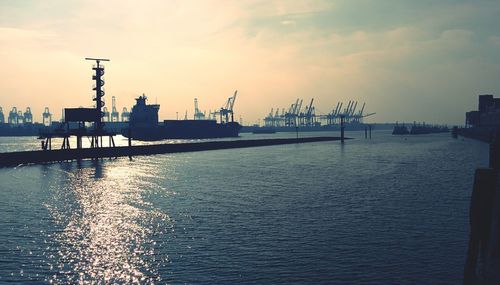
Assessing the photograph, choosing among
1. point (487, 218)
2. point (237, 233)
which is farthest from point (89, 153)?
point (487, 218)

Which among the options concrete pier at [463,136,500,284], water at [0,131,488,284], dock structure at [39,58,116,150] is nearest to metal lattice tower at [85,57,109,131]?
dock structure at [39,58,116,150]

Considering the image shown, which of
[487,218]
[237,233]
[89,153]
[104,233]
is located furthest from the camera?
[89,153]

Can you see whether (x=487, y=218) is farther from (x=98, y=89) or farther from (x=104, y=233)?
(x=98, y=89)

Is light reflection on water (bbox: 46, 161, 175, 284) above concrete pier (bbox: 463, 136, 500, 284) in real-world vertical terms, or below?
below

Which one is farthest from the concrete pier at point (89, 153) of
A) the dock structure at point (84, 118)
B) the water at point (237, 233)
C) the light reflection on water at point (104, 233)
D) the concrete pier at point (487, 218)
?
the concrete pier at point (487, 218)

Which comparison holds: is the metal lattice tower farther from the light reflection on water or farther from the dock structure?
the light reflection on water

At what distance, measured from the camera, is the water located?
17609mm

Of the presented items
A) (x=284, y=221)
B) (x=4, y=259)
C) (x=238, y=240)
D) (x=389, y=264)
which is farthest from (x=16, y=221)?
(x=389, y=264)

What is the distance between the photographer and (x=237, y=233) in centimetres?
2394

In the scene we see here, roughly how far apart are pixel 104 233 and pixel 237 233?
723cm

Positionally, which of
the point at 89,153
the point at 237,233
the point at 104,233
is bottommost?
the point at 104,233

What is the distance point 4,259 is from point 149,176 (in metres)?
37.0

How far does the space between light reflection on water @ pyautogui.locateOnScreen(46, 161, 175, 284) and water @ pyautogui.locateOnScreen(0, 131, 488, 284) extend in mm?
66

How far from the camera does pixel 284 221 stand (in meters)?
27.0
